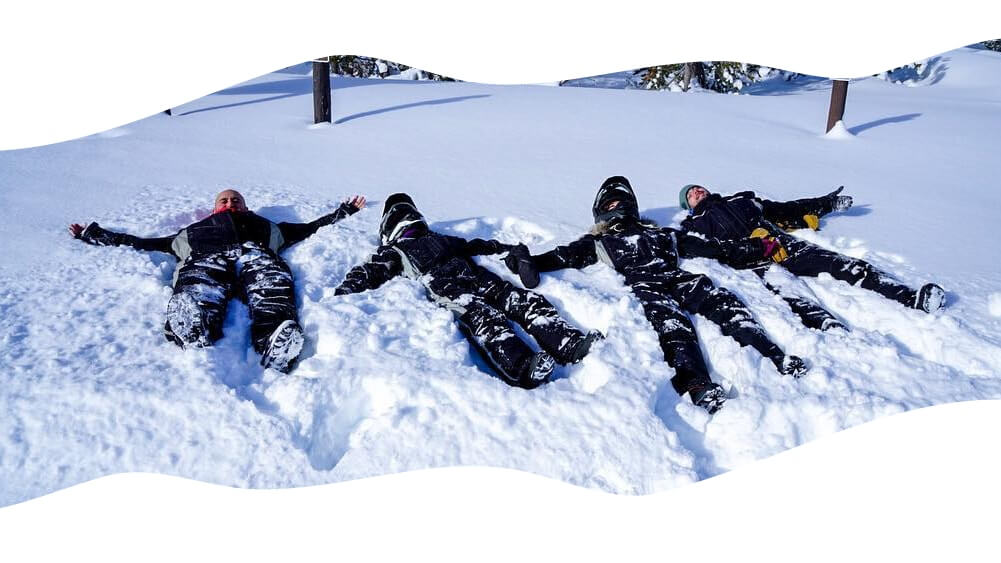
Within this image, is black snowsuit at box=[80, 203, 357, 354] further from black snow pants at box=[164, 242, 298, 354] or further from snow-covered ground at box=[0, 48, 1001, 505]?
snow-covered ground at box=[0, 48, 1001, 505]

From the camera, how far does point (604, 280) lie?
438 centimetres

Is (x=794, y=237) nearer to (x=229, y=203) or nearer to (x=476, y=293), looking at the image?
(x=476, y=293)

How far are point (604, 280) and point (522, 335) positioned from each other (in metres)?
0.82

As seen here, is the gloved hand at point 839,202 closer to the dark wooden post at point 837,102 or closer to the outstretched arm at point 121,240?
the dark wooden post at point 837,102

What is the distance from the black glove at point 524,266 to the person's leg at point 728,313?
2.87 feet

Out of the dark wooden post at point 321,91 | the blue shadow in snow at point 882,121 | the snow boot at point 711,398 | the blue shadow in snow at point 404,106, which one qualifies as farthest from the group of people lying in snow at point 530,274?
the blue shadow in snow at point 882,121

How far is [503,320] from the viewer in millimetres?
3727

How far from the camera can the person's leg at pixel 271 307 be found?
3.36 metres

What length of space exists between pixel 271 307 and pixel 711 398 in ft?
8.07

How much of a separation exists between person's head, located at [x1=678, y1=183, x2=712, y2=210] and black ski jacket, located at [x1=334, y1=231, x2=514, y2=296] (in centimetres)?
204

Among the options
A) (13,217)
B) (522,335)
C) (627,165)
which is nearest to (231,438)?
(522,335)

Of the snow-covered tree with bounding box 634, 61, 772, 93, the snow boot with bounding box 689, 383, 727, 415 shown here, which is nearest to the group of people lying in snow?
the snow boot with bounding box 689, 383, 727, 415

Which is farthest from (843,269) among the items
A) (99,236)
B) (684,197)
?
(99,236)

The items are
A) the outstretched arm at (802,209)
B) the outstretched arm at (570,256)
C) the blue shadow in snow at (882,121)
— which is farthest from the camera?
the blue shadow in snow at (882,121)
